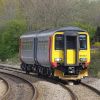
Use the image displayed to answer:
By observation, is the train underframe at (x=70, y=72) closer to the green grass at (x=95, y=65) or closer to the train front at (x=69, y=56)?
the train front at (x=69, y=56)

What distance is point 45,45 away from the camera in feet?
81.7

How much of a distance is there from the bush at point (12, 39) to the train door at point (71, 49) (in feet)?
122

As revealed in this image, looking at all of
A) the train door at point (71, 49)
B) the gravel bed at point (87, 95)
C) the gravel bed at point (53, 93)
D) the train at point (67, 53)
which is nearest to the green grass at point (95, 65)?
the train at point (67, 53)

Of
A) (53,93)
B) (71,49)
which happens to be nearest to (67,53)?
(71,49)

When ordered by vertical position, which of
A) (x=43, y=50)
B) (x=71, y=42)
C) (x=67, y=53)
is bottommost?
(x=67, y=53)

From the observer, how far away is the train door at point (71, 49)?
23219 millimetres

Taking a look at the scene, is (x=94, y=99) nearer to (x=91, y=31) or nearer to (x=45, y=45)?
(x=45, y=45)

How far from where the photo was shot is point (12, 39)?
61.8 metres

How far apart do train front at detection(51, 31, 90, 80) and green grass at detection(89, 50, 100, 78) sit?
184 inches

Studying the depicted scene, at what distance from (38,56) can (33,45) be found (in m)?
1.73

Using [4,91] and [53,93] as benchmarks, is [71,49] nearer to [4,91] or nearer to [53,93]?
[4,91]

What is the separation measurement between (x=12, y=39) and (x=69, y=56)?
39.1 metres

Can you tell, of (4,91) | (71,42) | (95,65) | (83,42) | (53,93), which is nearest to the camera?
(53,93)

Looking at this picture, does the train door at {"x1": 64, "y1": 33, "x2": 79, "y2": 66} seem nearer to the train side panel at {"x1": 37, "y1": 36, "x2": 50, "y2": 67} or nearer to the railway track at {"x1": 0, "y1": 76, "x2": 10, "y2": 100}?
the train side panel at {"x1": 37, "y1": 36, "x2": 50, "y2": 67}
